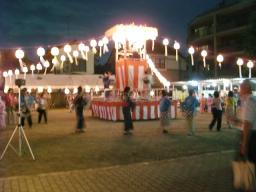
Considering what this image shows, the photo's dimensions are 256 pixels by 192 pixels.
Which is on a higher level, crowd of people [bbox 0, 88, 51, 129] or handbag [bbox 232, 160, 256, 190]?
crowd of people [bbox 0, 88, 51, 129]

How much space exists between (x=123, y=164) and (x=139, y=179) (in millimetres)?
1631

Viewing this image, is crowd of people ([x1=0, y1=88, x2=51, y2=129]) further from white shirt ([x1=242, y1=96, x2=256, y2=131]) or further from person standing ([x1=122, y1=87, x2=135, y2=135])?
white shirt ([x1=242, y1=96, x2=256, y2=131])

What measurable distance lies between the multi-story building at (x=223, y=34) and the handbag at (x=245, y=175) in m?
35.2

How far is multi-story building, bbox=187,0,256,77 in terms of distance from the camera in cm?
4109

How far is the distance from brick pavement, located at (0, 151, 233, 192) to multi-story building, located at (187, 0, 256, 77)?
106ft

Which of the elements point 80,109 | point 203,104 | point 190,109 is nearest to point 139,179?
point 190,109

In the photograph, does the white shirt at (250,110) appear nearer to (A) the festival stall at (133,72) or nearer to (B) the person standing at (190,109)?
(B) the person standing at (190,109)

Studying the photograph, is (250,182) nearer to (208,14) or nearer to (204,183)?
(204,183)

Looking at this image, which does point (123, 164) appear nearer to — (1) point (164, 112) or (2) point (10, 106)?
(1) point (164, 112)

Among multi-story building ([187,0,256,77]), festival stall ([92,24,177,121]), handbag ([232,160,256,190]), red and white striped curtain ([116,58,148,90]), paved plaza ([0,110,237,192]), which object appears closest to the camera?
handbag ([232,160,256,190])

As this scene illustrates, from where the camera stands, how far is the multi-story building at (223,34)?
4109cm

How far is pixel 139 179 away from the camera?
26.1 feet

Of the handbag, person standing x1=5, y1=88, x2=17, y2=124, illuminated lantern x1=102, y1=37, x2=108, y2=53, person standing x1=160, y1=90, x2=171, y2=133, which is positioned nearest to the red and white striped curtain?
illuminated lantern x1=102, y1=37, x2=108, y2=53

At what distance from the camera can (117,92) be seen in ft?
76.9
